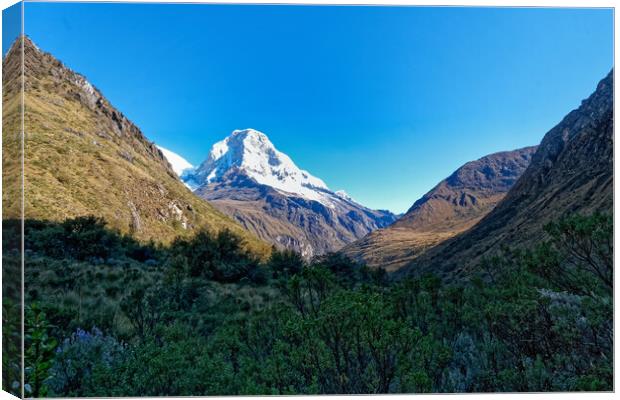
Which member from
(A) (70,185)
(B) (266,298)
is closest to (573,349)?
(B) (266,298)

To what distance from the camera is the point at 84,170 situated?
33969mm

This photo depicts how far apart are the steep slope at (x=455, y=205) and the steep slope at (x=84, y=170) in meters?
88.5

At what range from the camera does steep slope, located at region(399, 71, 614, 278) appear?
151 feet

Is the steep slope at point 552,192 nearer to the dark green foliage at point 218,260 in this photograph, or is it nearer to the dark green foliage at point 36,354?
the dark green foliage at point 218,260

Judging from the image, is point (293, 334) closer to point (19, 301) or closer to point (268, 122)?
point (19, 301)

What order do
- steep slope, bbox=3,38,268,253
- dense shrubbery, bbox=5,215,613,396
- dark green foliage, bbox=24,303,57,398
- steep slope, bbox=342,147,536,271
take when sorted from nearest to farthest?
dark green foliage, bbox=24,303,57,398 → dense shrubbery, bbox=5,215,613,396 → steep slope, bbox=3,38,268,253 → steep slope, bbox=342,147,536,271

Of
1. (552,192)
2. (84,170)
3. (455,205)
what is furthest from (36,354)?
(455,205)

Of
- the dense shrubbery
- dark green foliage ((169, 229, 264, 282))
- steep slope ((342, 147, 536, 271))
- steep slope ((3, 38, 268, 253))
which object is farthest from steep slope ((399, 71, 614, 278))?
steep slope ((342, 147, 536, 271))

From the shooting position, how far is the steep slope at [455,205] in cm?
14450

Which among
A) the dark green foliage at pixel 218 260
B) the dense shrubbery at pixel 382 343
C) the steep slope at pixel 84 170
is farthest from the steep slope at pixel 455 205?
the dense shrubbery at pixel 382 343

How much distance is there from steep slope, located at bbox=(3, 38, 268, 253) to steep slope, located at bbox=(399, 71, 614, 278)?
32098 millimetres

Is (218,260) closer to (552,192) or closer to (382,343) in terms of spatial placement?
(382,343)

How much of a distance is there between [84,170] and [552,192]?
2457 inches

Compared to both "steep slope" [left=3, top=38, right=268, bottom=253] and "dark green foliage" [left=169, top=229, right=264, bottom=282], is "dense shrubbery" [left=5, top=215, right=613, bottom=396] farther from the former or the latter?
"steep slope" [left=3, top=38, right=268, bottom=253]
